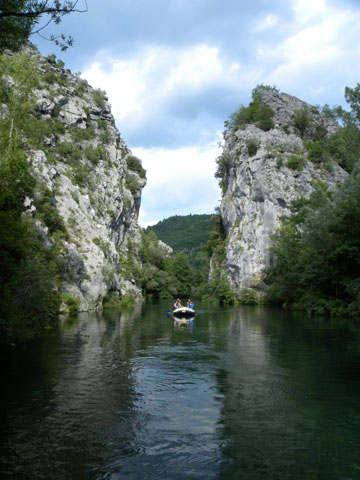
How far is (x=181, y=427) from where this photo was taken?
832cm

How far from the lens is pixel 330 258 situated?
3462cm

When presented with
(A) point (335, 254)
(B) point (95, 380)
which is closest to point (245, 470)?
(B) point (95, 380)

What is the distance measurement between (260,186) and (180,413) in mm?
57074

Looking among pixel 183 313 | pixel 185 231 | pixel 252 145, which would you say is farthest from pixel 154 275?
pixel 185 231

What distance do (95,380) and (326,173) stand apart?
58.9m

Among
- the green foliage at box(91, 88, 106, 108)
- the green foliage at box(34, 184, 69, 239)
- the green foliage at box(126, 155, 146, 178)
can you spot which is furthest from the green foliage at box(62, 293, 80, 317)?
the green foliage at box(126, 155, 146, 178)

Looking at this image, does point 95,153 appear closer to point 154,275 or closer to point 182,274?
point 154,275

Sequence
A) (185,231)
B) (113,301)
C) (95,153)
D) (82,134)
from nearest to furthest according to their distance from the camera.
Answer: (113,301) < (95,153) < (82,134) < (185,231)

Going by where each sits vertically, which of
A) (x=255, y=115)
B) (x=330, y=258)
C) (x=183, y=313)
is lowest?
(x=183, y=313)

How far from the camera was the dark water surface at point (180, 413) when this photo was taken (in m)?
6.56

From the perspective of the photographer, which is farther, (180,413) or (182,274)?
(182,274)

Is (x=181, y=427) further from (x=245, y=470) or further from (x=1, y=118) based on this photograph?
(x=1, y=118)

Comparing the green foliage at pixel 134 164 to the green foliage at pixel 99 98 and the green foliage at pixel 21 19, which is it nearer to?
the green foliage at pixel 99 98

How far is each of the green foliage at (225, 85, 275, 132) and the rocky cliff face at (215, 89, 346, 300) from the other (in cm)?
145
